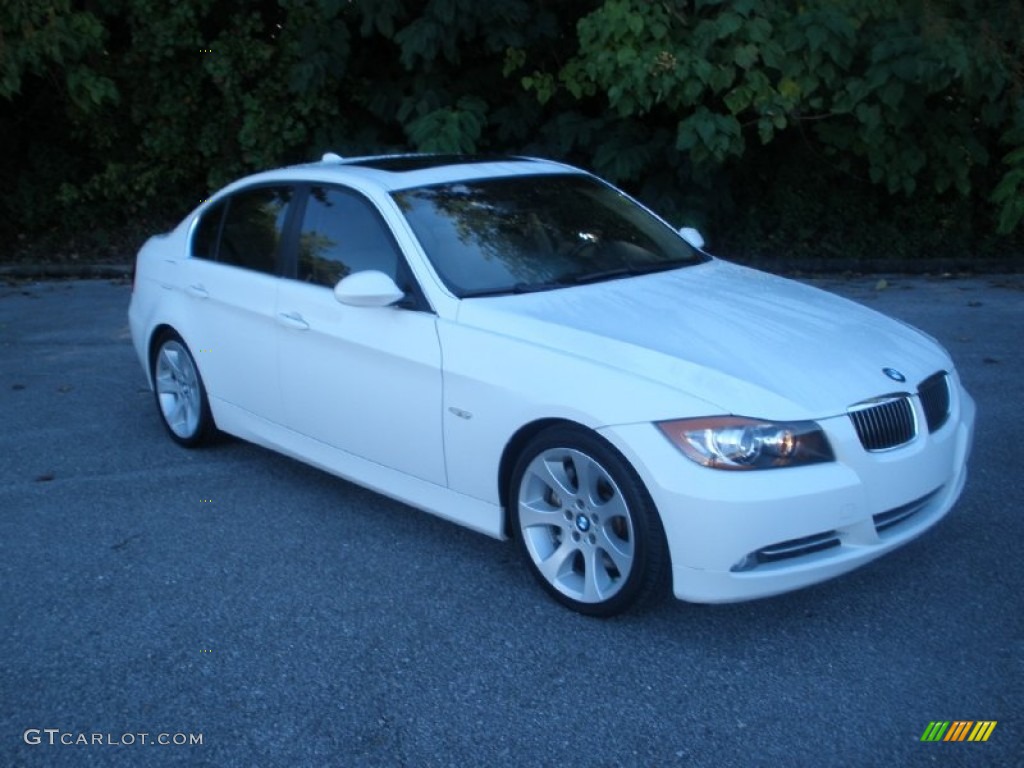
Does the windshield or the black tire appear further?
the black tire

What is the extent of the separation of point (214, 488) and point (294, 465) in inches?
20.1

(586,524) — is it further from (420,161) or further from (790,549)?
(420,161)

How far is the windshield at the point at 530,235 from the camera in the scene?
508 centimetres

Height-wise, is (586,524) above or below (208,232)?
below

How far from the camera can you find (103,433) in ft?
23.1

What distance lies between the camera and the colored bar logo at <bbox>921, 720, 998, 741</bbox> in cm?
355

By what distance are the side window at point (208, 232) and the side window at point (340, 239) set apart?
892mm

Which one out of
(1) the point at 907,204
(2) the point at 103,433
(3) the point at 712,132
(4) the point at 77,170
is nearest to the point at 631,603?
(2) the point at 103,433

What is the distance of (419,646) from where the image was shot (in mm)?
4242

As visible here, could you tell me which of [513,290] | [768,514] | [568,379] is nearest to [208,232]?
[513,290]

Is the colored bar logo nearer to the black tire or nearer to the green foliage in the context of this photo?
the black tire

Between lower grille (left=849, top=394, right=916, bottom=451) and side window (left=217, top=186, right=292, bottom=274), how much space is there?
294 cm

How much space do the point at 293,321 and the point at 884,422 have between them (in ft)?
8.63

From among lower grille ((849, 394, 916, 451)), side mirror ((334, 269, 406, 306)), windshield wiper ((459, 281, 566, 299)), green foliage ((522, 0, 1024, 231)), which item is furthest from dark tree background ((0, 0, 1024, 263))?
lower grille ((849, 394, 916, 451))
